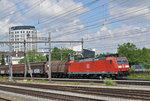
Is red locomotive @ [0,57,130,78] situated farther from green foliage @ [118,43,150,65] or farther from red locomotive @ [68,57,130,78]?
green foliage @ [118,43,150,65]

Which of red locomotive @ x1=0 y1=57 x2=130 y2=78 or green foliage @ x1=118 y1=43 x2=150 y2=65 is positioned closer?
red locomotive @ x1=0 y1=57 x2=130 y2=78

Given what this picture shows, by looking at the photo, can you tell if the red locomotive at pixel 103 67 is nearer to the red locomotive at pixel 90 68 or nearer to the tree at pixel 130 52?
the red locomotive at pixel 90 68

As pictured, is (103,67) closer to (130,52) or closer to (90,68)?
(90,68)

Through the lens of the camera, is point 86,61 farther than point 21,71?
No

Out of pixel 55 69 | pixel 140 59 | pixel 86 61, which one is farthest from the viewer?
pixel 140 59

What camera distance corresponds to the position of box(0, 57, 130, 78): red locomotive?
32375mm

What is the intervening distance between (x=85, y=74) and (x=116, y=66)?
26.7 ft

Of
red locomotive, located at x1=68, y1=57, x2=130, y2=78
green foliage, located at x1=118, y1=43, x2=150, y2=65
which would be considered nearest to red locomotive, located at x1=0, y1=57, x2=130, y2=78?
red locomotive, located at x1=68, y1=57, x2=130, y2=78

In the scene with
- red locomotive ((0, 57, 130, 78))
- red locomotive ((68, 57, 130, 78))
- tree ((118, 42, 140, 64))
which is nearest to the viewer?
red locomotive ((68, 57, 130, 78))

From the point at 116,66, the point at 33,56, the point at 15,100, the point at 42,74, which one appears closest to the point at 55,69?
the point at 42,74

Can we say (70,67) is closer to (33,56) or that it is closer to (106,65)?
(106,65)

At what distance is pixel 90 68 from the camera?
1444 inches

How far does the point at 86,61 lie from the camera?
125 ft

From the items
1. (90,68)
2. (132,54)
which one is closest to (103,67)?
(90,68)
